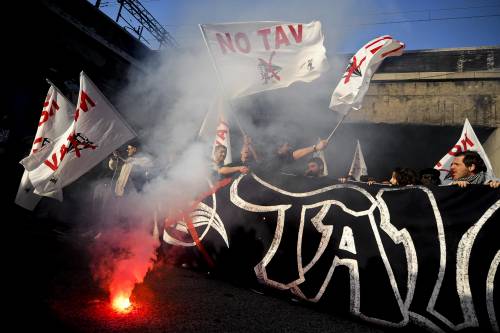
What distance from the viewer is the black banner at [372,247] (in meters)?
2.24

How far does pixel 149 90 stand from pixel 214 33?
4568 mm

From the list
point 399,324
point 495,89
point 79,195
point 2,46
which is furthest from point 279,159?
point 495,89

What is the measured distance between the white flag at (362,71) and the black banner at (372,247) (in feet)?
4.01

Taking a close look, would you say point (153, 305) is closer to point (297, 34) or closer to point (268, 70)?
point (268, 70)

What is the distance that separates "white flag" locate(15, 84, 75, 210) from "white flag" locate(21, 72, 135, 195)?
0.56 metres

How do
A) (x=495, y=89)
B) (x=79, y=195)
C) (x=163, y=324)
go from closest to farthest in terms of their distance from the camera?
(x=163, y=324) → (x=79, y=195) → (x=495, y=89)

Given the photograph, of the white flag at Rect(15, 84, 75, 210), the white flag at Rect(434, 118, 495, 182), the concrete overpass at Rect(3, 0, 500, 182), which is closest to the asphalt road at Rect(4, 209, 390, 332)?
the white flag at Rect(15, 84, 75, 210)

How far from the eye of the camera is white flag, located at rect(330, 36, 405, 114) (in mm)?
3664

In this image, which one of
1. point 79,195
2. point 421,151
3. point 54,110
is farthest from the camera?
point 421,151

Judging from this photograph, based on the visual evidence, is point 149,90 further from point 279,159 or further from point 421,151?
point 421,151

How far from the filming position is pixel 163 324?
211cm

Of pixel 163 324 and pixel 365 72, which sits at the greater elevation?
pixel 365 72

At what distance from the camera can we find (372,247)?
2600mm

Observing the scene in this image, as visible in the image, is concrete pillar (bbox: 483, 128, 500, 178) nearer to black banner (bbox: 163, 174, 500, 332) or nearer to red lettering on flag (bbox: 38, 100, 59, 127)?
black banner (bbox: 163, 174, 500, 332)
